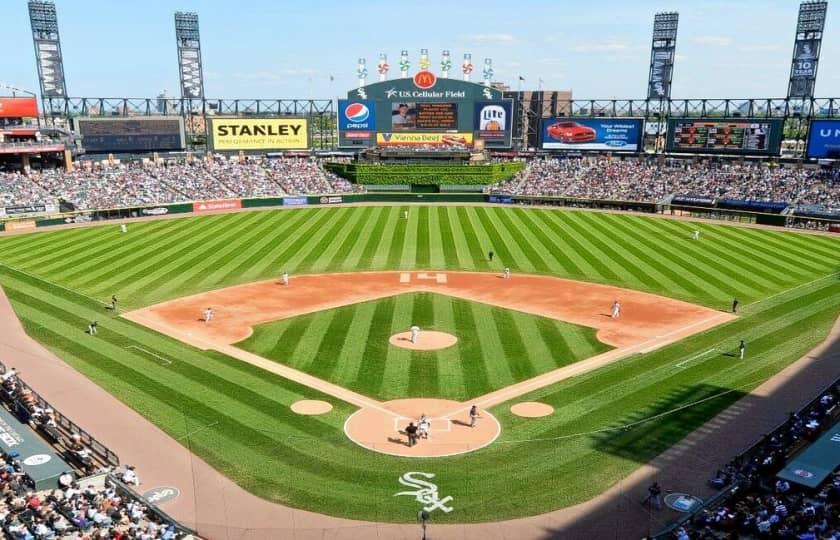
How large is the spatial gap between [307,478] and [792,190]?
71017mm

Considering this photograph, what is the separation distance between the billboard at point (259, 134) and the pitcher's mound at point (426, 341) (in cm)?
6807

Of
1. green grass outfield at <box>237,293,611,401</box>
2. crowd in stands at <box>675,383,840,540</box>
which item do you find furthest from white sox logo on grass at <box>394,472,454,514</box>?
crowd in stands at <box>675,383,840,540</box>

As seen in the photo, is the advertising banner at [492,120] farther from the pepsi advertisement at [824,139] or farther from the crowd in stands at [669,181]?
the pepsi advertisement at [824,139]

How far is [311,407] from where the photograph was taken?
25.1 m

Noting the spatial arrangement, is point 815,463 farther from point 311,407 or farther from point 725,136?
Result: point 725,136

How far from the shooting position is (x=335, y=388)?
2680 centimetres

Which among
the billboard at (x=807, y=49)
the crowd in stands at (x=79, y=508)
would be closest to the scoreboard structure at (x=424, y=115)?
the billboard at (x=807, y=49)

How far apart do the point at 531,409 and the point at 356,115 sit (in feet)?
242

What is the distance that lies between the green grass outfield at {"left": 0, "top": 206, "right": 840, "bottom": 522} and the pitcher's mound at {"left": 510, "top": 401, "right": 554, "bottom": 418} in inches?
17.0

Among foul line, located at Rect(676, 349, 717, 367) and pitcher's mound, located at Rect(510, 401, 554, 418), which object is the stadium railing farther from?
foul line, located at Rect(676, 349, 717, 367)

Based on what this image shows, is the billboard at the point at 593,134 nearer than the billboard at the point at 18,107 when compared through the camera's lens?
No

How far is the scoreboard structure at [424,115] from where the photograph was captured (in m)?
91.2

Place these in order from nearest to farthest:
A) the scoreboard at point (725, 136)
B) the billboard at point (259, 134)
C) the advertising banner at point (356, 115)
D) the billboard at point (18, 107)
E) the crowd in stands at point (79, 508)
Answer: the crowd in stands at point (79, 508) → the billboard at point (18, 107) → the scoreboard at point (725, 136) → the advertising banner at point (356, 115) → the billboard at point (259, 134)

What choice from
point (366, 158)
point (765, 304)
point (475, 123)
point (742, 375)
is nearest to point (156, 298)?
point (742, 375)
